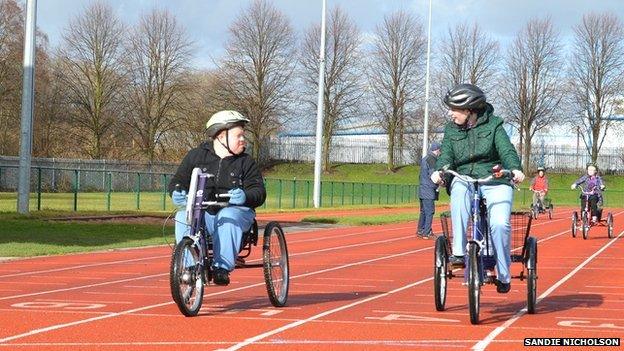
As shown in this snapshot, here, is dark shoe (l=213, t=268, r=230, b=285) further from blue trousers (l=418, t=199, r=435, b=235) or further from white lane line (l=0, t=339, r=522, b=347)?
blue trousers (l=418, t=199, r=435, b=235)

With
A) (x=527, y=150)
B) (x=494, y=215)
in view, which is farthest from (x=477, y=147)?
(x=527, y=150)

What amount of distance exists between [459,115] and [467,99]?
151 millimetres

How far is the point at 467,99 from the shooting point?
9.09m

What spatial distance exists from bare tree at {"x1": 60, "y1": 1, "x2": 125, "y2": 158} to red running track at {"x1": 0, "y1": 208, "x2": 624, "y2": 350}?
2272 inches

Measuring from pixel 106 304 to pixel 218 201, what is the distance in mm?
1790

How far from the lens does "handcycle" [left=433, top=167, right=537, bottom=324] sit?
344 inches

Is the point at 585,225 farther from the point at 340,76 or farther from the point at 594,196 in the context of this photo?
the point at 340,76

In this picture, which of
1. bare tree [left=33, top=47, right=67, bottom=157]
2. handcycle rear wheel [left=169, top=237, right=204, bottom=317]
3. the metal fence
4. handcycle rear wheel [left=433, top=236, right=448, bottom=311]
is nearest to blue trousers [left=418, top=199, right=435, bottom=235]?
handcycle rear wheel [left=433, top=236, right=448, bottom=311]

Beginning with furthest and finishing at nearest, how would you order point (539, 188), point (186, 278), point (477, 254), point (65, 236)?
1. point (539, 188)
2. point (65, 236)
3. point (186, 278)
4. point (477, 254)

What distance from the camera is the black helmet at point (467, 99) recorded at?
29.8 feet

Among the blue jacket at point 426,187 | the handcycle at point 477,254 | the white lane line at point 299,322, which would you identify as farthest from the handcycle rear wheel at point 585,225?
the handcycle at point 477,254

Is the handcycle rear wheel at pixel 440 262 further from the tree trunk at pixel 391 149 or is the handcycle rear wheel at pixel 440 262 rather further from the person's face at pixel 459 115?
the tree trunk at pixel 391 149

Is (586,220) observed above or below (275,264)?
above

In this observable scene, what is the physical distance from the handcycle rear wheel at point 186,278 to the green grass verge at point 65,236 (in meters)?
9.02
